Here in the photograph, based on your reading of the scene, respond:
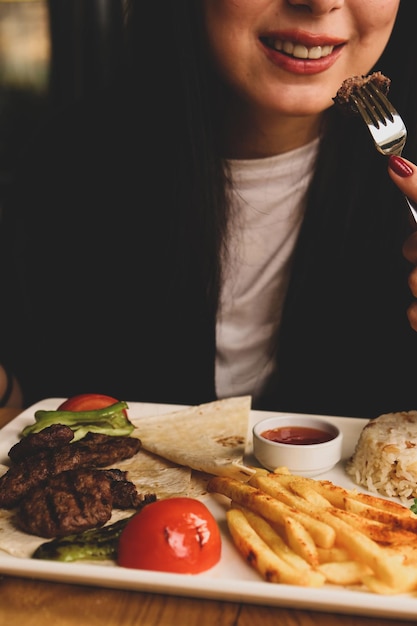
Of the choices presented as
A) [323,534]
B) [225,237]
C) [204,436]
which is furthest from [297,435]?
[225,237]

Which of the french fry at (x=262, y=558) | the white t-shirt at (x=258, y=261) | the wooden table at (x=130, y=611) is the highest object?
the white t-shirt at (x=258, y=261)

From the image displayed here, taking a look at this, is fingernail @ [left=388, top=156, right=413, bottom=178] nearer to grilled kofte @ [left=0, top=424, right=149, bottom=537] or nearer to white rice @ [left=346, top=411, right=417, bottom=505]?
white rice @ [left=346, top=411, right=417, bottom=505]

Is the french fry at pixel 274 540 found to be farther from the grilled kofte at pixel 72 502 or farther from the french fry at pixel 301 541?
the grilled kofte at pixel 72 502

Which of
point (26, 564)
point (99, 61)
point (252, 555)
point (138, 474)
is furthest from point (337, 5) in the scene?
point (99, 61)

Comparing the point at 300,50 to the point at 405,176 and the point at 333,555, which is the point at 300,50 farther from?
the point at 333,555

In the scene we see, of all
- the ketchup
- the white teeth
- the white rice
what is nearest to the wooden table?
the white rice

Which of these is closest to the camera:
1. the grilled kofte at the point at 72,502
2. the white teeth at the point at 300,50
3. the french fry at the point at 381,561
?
the french fry at the point at 381,561

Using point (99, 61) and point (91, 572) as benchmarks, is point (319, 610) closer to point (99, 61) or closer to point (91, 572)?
point (91, 572)

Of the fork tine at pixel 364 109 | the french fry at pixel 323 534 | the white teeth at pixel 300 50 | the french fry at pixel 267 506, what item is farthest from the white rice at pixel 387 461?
the white teeth at pixel 300 50
